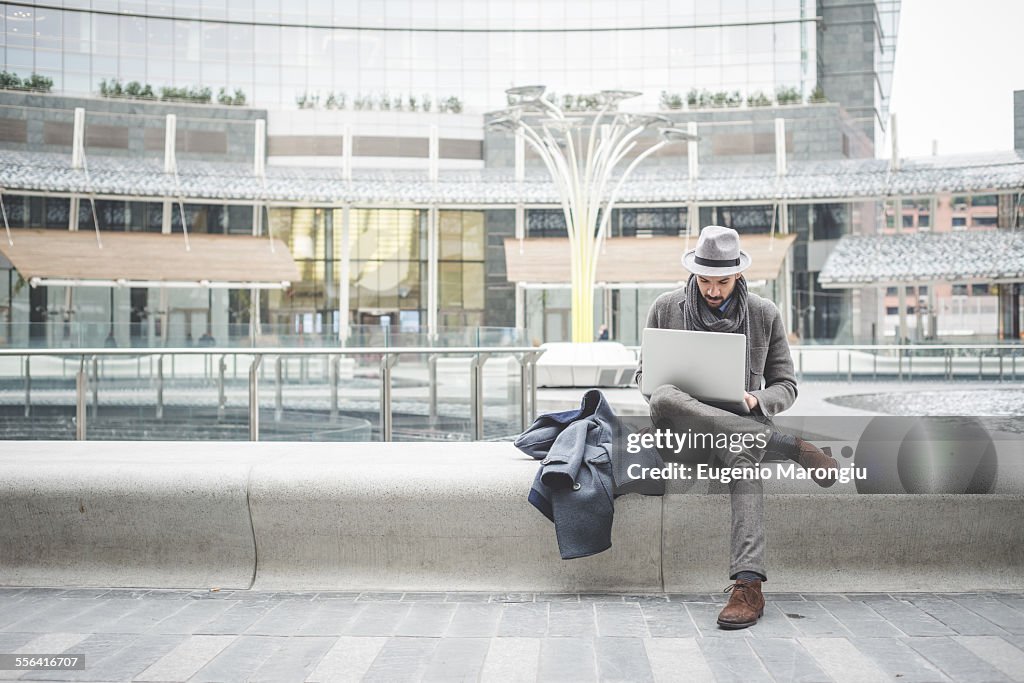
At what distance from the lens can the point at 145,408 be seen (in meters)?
10.5

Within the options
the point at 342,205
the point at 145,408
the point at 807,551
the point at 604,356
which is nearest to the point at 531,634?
the point at 807,551

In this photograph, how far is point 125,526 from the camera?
4586 millimetres

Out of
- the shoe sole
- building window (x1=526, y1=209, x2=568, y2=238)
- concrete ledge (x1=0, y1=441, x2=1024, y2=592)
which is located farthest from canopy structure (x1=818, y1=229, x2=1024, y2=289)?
the shoe sole

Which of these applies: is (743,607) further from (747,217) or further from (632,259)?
(747,217)

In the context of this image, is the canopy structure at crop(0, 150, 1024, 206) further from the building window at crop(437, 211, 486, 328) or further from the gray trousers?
the gray trousers

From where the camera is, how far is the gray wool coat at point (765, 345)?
14.3 ft

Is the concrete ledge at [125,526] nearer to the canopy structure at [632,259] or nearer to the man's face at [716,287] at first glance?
the man's face at [716,287]

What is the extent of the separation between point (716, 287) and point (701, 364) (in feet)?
1.27

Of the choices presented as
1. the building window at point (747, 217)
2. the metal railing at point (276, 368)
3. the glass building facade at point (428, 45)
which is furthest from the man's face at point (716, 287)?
the glass building facade at point (428, 45)

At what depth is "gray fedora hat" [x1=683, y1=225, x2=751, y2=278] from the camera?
4254 millimetres

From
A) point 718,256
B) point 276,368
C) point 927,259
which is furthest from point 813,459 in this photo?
point 927,259

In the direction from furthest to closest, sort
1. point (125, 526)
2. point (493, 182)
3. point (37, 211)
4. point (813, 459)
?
point (493, 182)
point (37, 211)
point (125, 526)
point (813, 459)

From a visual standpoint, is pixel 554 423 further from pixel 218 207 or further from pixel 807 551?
pixel 218 207

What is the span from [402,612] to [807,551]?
1.87 metres
